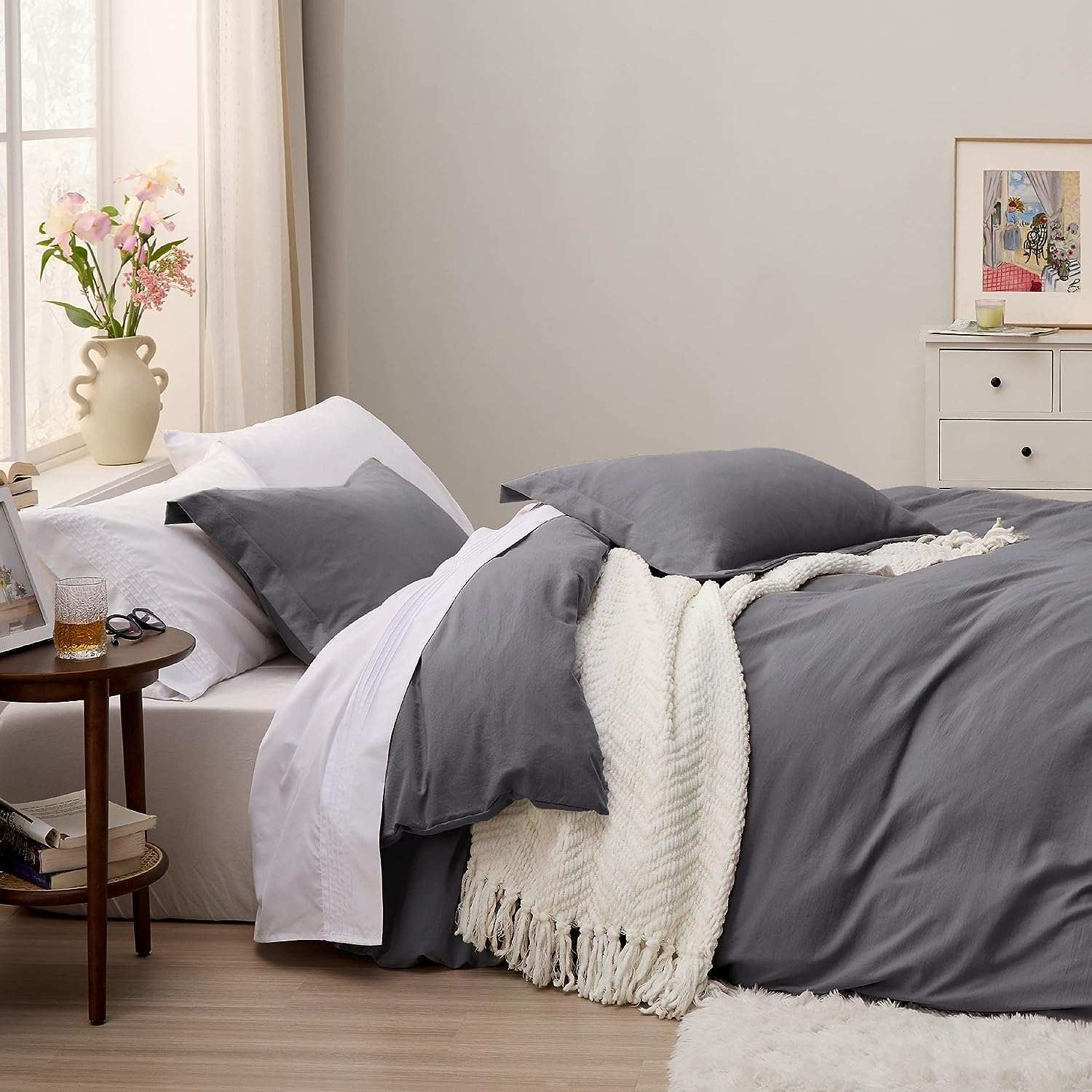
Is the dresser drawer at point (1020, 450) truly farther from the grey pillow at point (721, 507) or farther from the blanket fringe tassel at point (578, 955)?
the blanket fringe tassel at point (578, 955)

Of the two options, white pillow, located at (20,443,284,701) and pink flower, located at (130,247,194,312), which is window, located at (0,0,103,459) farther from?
white pillow, located at (20,443,284,701)

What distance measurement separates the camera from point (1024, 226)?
4.99 metres

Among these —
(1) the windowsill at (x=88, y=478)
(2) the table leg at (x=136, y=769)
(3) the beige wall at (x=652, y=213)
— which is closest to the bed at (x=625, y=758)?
(2) the table leg at (x=136, y=769)

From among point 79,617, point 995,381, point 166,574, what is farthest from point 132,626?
point 995,381

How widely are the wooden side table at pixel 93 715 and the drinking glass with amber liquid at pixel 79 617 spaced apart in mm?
19

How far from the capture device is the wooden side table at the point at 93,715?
2.05 meters

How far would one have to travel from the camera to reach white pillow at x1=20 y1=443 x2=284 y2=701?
2.52 metres

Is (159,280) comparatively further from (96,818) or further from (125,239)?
(96,818)

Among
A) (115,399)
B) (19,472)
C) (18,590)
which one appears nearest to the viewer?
(18,590)

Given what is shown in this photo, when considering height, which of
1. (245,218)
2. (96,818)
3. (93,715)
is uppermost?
(245,218)

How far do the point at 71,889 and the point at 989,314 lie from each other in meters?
3.60

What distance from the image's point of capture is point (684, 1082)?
1879 millimetres

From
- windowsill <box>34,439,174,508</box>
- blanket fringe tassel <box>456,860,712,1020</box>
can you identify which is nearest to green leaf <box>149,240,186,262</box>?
windowsill <box>34,439,174,508</box>

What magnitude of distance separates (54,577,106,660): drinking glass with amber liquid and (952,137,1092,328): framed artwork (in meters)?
3.72
